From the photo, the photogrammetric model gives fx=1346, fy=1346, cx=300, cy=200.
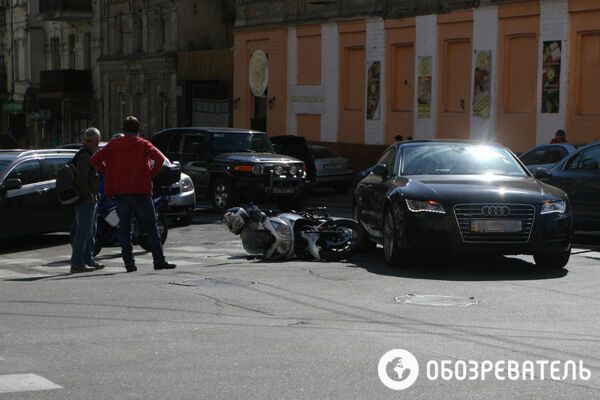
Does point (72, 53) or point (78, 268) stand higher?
point (72, 53)

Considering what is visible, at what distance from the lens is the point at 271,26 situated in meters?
45.5

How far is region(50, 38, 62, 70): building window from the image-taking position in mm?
67469

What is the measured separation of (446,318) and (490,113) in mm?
24208

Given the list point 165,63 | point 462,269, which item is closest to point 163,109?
point 165,63

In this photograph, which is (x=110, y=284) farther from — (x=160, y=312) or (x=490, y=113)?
(x=490, y=113)

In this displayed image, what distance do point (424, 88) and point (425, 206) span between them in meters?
23.4

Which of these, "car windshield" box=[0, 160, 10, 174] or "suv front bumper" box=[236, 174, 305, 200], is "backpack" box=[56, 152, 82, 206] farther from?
"suv front bumper" box=[236, 174, 305, 200]

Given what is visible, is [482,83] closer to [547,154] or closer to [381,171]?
[547,154]

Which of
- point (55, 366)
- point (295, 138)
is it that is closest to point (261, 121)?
point (295, 138)

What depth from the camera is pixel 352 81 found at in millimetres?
41469

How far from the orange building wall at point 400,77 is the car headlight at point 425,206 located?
23.6 metres

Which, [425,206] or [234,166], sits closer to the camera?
[425,206]

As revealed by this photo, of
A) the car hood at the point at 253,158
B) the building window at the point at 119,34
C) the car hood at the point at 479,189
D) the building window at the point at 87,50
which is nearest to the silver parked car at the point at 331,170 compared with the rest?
the car hood at the point at 253,158

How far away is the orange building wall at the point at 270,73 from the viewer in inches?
1770
